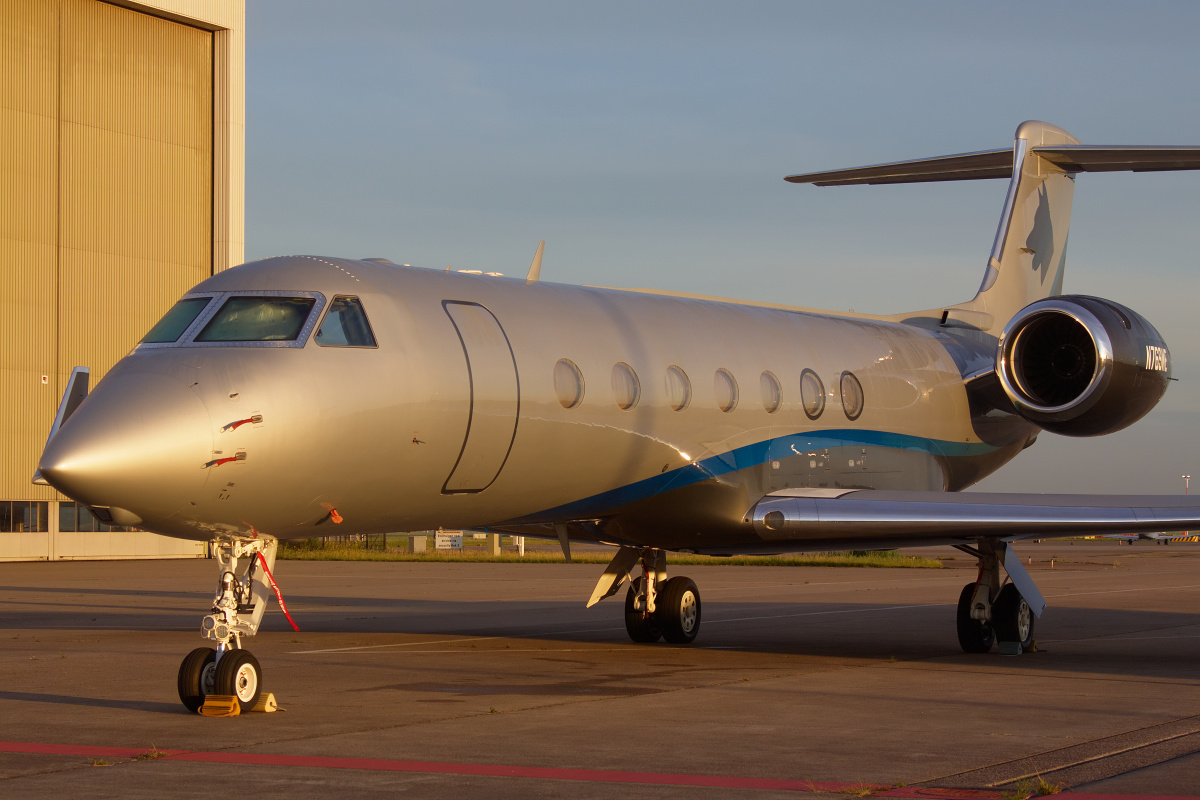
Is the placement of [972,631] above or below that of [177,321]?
below

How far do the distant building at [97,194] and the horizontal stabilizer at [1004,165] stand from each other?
25585mm

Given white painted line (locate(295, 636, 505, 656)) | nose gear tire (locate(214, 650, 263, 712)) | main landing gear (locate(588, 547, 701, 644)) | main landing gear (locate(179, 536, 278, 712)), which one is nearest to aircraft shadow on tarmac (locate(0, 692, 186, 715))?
main landing gear (locate(179, 536, 278, 712))

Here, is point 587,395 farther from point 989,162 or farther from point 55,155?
point 55,155

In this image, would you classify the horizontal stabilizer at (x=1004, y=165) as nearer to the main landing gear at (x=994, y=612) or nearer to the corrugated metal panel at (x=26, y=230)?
the main landing gear at (x=994, y=612)

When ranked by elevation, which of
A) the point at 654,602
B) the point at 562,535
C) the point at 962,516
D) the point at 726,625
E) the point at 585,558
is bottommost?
the point at 585,558

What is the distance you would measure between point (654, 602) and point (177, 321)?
7.29 metres

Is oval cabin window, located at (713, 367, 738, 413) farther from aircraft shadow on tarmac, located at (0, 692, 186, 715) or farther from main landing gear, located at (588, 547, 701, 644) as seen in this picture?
aircraft shadow on tarmac, located at (0, 692, 186, 715)

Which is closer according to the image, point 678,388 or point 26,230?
point 678,388

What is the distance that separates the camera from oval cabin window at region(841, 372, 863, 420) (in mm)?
15828

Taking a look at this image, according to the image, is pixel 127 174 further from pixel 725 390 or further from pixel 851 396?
pixel 725 390

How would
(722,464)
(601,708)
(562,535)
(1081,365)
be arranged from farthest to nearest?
(1081,365) < (562,535) < (722,464) < (601,708)

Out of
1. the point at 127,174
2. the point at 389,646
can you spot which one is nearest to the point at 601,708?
the point at 389,646

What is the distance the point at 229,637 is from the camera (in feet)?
A: 32.6

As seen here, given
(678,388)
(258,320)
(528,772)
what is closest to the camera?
(528,772)
